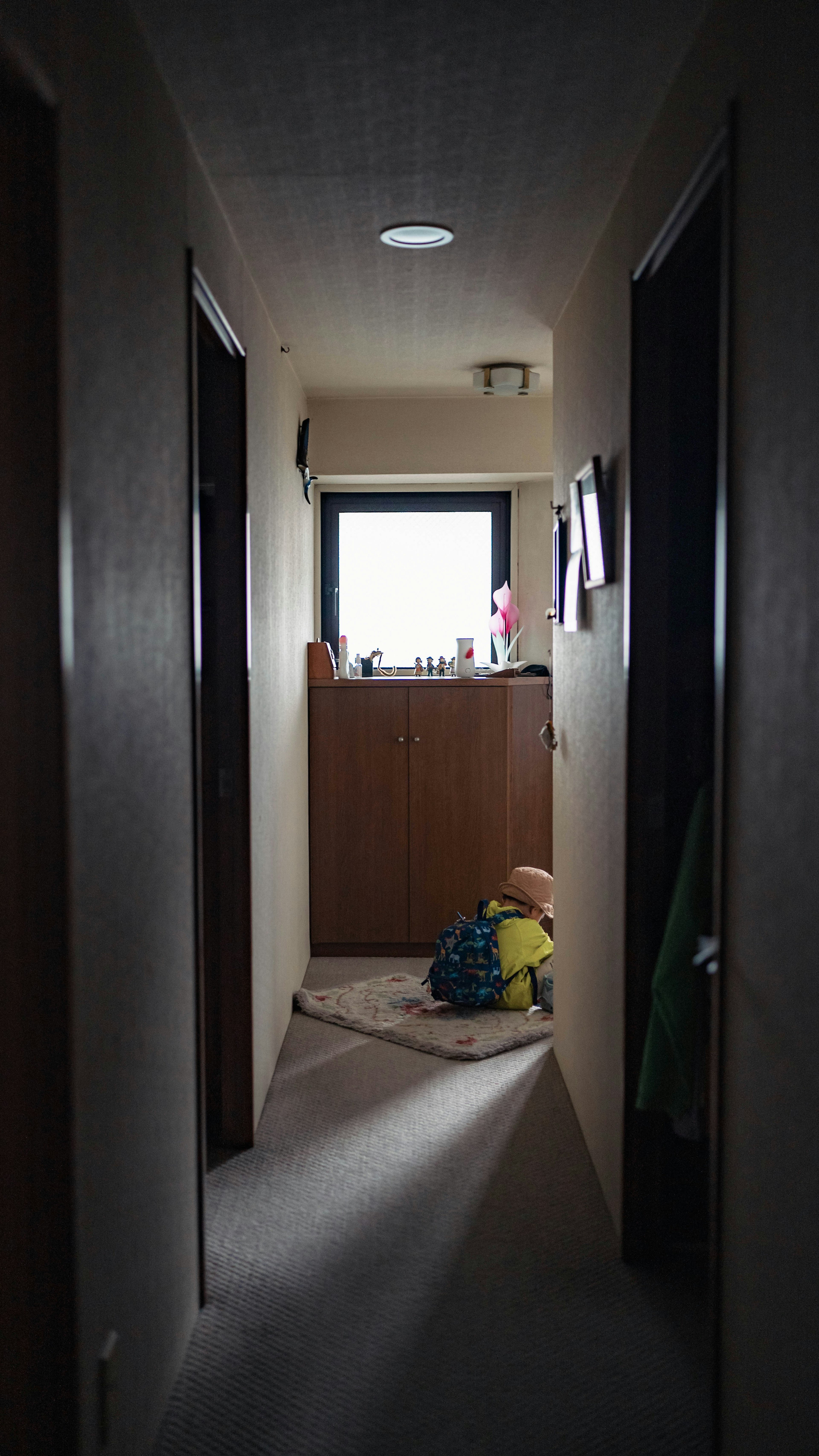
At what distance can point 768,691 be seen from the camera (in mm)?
1465

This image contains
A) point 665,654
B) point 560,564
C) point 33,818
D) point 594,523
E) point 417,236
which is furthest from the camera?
point 560,564

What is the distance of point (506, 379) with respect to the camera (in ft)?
14.6

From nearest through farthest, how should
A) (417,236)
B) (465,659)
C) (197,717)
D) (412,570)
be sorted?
(197,717) → (417,236) → (465,659) → (412,570)

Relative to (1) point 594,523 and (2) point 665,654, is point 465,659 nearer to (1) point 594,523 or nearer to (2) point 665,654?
(1) point 594,523

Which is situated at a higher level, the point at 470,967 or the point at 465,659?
the point at 465,659

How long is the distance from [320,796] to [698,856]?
3053mm

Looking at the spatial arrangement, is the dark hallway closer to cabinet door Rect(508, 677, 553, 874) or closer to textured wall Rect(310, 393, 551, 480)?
textured wall Rect(310, 393, 551, 480)

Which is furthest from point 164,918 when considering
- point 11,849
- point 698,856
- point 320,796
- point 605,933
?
point 320,796

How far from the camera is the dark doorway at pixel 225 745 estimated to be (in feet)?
9.67

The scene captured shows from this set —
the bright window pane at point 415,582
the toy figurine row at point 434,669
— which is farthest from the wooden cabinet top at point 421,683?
the bright window pane at point 415,582

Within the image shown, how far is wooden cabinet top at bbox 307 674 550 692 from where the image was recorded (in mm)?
4980

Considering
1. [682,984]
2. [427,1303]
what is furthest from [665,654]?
[427,1303]

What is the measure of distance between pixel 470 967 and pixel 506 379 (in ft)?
7.90

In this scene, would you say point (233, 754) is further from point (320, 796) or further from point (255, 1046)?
point (320, 796)
